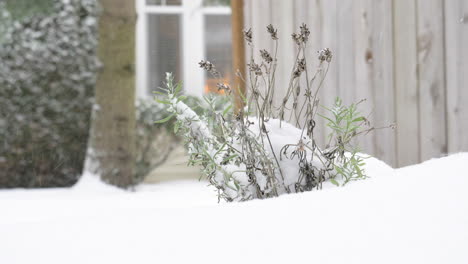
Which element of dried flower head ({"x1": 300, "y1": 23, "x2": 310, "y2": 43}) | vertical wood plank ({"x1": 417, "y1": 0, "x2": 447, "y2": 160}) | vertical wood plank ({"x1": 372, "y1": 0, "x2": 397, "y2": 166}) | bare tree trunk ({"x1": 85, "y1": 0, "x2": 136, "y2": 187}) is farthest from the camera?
bare tree trunk ({"x1": 85, "y1": 0, "x2": 136, "y2": 187})

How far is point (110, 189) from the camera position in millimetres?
4770

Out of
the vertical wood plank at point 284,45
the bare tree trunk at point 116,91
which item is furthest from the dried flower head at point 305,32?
the bare tree trunk at point 116,91

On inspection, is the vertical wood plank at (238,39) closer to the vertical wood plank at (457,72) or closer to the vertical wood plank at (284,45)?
the vertical wood plank at (284,45)

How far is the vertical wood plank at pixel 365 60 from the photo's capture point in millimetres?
2420

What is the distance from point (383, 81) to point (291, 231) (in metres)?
1.40

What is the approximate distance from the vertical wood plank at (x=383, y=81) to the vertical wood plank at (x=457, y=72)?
1.11ft

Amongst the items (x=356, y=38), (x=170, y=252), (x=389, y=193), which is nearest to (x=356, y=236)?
(x=389, y=193)

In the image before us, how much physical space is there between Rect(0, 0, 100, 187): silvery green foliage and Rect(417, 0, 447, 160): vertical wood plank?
3631mm

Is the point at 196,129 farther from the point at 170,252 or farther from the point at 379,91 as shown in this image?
the point at 379,91

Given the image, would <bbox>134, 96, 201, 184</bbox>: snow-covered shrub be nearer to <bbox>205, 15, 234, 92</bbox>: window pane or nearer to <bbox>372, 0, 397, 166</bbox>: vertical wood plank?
<bbox>205, 15, 234, 92</bbox>: window pane

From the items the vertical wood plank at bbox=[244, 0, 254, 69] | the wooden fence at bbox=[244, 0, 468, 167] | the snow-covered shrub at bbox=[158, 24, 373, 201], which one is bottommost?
the snow-covered shrub at bbox=[158, 24, 373, 201]

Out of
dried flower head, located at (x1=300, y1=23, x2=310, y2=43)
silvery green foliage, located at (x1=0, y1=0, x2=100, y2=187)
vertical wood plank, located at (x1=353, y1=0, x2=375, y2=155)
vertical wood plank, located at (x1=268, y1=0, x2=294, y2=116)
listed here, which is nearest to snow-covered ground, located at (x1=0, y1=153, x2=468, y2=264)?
dried flower head, located at (x1=300, y1=23, x2=310, y2=43)

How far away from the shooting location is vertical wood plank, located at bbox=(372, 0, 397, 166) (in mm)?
2283

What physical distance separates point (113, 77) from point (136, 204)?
1644 millimetres
